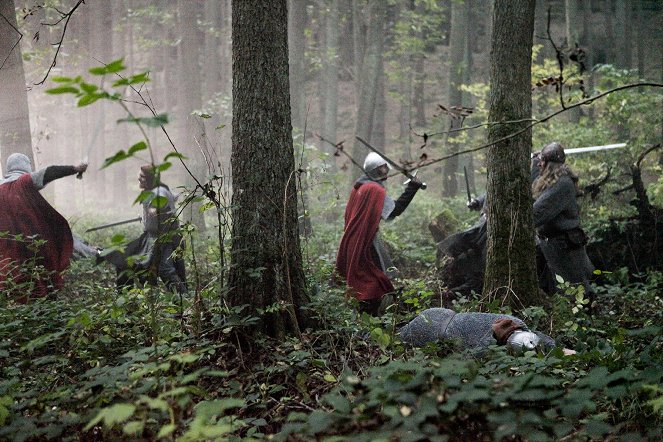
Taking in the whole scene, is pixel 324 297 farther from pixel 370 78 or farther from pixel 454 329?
pixel 370 78

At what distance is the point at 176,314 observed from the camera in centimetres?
520

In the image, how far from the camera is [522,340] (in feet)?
15.0

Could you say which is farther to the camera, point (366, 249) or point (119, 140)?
point (119, 140)

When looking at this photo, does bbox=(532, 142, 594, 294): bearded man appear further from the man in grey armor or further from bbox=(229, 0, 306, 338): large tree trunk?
bbox=(229, 0, 306, 338): large tree trunk

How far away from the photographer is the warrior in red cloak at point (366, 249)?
7.55 meters

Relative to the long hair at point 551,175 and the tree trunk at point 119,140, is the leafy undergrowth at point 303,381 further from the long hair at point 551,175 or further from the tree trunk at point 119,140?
the tree trunk at point 119,140

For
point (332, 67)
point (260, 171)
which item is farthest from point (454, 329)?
point (332, 67)

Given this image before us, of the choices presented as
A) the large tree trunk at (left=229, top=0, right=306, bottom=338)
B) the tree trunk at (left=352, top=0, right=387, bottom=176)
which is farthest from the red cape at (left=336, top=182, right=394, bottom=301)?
the tree trunk at (left=352, top=0, right=387, bottom=176)

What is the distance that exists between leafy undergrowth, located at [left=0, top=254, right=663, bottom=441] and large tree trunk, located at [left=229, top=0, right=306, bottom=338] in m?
0.26

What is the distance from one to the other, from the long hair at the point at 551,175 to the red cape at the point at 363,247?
6.94 ft

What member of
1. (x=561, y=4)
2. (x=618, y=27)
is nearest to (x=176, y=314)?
(x=618, y=27)

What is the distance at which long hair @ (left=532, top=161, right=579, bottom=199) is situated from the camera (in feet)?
26.1

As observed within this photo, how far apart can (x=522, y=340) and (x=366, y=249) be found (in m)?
3.25

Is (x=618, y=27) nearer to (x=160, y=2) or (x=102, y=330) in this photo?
(x=160, y=2)
